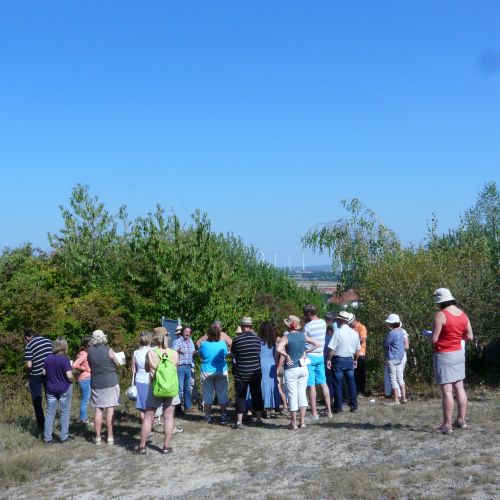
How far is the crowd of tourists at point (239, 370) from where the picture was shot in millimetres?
8352

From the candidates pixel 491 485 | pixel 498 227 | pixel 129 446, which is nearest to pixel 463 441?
pixel 491 485

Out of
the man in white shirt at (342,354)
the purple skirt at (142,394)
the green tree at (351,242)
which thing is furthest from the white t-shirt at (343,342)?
the green tree at (351,242)

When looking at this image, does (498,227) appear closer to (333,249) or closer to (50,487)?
(333,249)

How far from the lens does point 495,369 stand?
14.3 m

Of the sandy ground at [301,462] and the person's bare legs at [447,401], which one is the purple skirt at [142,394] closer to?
the sandy ground at [301,462]

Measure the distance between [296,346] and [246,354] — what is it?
32.2 inches

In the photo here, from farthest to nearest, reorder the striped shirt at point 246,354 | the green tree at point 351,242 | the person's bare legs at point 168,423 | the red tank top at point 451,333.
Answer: the green tree at point 351,242 → the striped shirt at point 246,354 → the person's bare legs at point 168,423 → the red tank top at point 451,333

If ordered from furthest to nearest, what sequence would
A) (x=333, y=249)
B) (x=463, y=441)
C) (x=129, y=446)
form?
(x=333, y=249) → (x=129, y=446) → (x=463, y=441)

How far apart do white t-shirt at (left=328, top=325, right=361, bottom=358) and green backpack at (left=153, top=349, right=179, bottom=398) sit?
107 inches

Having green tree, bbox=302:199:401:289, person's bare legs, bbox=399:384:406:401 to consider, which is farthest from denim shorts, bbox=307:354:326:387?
green tree, bbox=302:199:401:289

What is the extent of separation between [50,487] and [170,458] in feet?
4.87

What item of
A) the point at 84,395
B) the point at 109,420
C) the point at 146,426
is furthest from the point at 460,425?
the point at 84,395

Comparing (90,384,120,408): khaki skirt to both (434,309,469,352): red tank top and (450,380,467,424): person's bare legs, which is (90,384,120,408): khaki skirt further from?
(450,380,467,424): person's bare legs

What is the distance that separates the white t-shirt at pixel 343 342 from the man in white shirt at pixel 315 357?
19 cm
